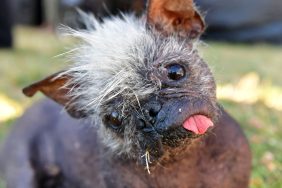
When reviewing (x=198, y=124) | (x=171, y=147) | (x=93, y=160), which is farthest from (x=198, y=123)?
(x=93, y=160)

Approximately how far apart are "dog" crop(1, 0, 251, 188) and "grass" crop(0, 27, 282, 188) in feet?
0.57

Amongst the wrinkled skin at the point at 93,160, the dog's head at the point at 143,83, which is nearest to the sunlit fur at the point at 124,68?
the dog's head at the point at 143,83

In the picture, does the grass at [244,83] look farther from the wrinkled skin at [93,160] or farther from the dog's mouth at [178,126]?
the dog's mouth at [178,126]

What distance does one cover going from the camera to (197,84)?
178cm

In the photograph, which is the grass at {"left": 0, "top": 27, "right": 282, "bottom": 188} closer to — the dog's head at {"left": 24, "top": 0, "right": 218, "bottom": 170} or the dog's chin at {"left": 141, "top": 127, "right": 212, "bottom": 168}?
the dog's head at {"left": 24, "top": 0, "right": 218, "bottom": 170}

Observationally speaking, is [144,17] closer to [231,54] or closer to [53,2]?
[231,54]

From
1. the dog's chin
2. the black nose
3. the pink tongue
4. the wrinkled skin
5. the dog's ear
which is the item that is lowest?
the wrinkled skin

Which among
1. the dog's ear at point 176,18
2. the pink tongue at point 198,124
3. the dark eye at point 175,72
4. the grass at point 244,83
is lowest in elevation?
the grass at point 244,83

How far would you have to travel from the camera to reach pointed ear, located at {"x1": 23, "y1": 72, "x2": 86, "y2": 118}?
77.2 inches

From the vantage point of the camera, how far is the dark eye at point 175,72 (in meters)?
1.75

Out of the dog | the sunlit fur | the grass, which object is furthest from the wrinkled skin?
the grass

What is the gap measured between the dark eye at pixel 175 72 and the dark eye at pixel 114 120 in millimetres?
194

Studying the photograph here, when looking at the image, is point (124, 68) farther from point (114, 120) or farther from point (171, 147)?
point (171, 147)

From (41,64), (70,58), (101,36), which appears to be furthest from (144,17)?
(41,64)
